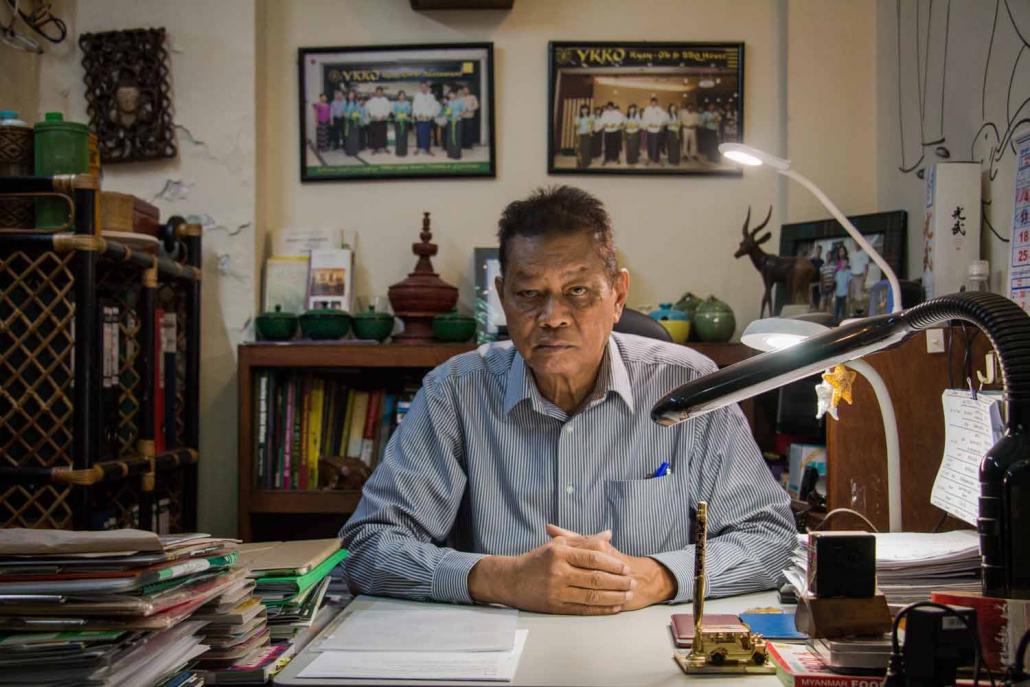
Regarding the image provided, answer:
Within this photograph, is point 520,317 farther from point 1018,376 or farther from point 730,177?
point 730,177

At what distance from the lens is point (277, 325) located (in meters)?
2.94

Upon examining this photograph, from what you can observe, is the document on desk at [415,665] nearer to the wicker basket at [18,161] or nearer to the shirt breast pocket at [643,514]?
the shirt breast pocket at [643,514]

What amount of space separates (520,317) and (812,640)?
82 centimetres

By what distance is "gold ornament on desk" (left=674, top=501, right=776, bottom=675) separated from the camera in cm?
112

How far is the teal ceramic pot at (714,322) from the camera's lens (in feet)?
9.43

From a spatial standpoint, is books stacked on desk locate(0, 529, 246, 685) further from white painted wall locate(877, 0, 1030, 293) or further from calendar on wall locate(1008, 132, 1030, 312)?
white painted wall locate(877, 0, 1030, 293)

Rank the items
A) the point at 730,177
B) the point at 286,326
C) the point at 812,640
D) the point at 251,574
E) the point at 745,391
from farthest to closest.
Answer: the point at 730,177 → the point at 286,326 → the point at 251,574 → the point at 812,640 → the point at 745,391

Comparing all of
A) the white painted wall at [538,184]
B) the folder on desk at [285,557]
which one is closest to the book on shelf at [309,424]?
the white painted wall at [538,184]

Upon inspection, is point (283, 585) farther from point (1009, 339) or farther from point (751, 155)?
point (751, 155)

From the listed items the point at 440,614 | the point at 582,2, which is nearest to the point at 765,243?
the point at 582,2

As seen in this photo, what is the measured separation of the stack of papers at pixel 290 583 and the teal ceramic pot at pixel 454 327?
58.0 inches

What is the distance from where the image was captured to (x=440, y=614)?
140 centimetres

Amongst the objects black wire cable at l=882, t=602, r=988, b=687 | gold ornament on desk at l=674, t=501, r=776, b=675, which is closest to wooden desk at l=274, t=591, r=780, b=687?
gold ornament on desk at l=674, t=501, r=776, b=675

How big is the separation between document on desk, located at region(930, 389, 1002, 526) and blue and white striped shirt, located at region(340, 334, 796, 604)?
27 cm
